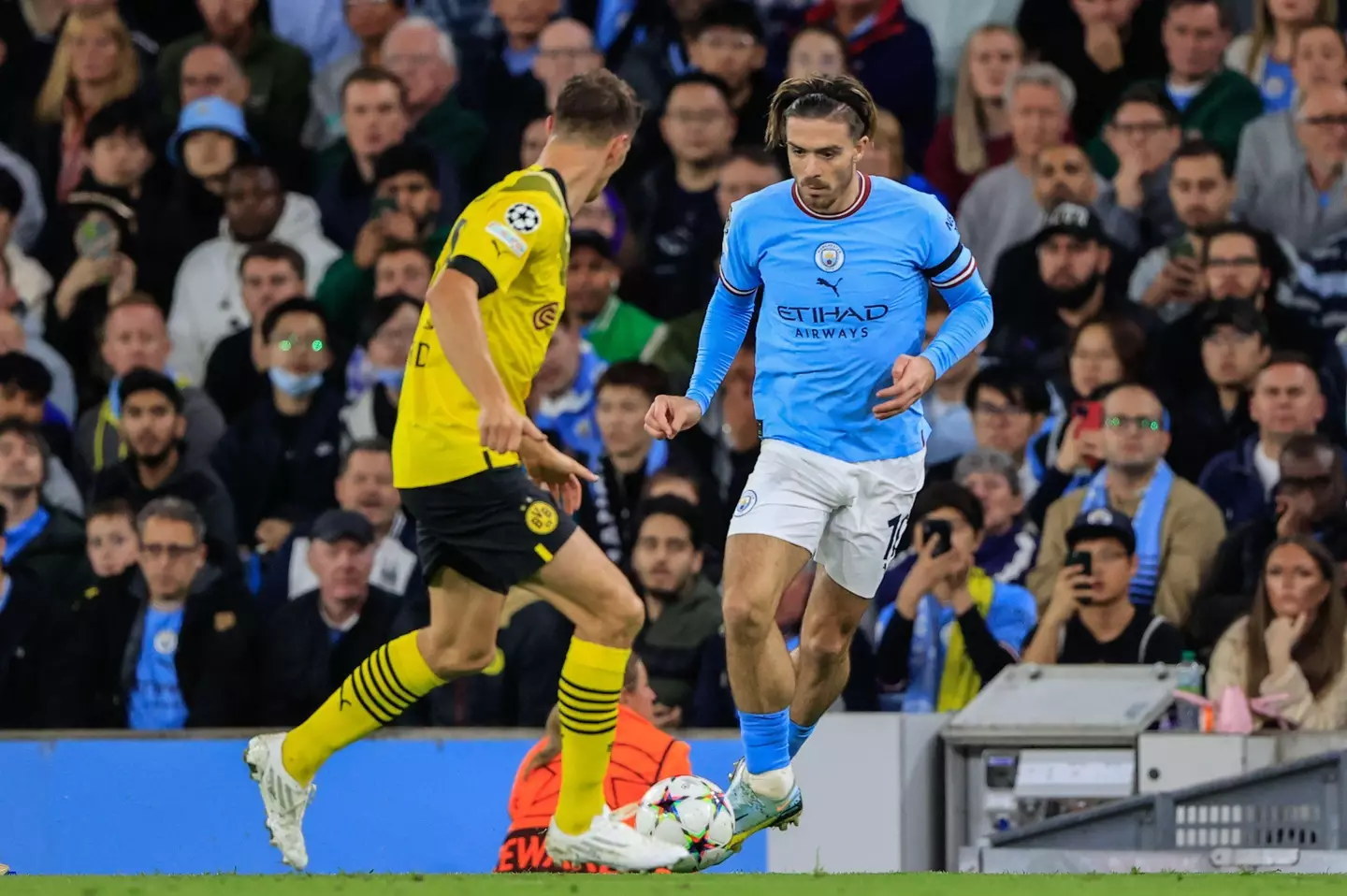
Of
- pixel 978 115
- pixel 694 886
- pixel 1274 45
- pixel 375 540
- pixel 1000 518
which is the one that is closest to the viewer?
pixel 694 886

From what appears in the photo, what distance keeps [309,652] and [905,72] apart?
4.36m

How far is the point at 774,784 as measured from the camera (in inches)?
256

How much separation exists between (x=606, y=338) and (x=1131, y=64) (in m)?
3.08

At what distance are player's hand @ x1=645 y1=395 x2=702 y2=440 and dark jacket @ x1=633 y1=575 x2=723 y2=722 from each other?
329 cm

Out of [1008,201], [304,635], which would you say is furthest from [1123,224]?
[304,635]

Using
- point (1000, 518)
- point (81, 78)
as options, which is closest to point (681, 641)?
point (1000, 518)

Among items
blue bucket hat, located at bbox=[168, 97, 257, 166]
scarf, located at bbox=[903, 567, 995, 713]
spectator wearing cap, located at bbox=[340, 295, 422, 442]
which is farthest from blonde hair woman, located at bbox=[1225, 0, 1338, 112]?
blue bucket hat, located at bbox=[168, 97, 257, 166]

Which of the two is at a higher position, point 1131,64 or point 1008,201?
point 1131,64

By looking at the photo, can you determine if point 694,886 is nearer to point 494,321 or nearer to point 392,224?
point 494,321

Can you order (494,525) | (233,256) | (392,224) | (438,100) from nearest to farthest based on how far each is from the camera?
(494,525) → (392,224) → (233,256) → (438,100)

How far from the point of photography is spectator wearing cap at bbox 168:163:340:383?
1170cm

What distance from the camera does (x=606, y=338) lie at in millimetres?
11008

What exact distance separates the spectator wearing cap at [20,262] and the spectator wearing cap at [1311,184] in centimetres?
645

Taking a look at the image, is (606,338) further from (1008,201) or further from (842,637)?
(842,637)
